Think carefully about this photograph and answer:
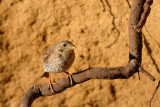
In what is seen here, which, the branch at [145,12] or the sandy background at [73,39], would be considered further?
the sandy background at [73,39]

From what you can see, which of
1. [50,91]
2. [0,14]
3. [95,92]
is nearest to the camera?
[50,91]

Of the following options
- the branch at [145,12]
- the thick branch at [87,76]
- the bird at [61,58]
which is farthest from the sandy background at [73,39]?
the branch at [145,12]

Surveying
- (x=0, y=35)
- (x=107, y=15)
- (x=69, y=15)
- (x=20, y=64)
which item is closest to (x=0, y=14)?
(x=0, y=35)

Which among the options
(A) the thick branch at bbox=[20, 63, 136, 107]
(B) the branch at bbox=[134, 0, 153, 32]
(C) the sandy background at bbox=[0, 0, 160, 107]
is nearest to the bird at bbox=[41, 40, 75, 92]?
(A) the thick branch at bbox=[20, 63, 136, 107]

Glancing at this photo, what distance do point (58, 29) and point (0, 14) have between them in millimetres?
1154

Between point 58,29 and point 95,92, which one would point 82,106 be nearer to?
point 95,92

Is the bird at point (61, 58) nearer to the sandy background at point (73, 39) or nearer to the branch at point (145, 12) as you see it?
the branch at point (145, 12)

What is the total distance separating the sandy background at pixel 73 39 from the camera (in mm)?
4145

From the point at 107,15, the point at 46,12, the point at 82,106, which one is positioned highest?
the point at 46,12

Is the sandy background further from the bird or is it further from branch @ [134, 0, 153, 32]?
branch @ [134, 0, 153, 32]

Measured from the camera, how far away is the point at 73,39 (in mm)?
4301

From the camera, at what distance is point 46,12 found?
419cm

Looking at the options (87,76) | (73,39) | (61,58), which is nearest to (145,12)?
(87,76)

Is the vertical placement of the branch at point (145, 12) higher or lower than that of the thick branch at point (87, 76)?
higher
